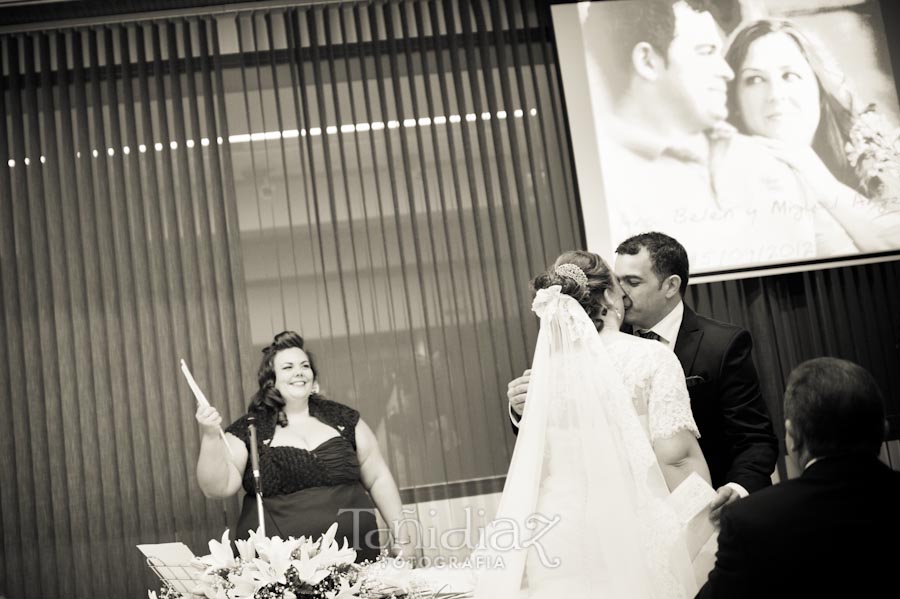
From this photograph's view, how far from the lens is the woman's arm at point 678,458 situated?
2.66 metres

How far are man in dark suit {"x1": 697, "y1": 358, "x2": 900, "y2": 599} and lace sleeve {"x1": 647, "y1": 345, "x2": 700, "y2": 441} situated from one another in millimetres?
658

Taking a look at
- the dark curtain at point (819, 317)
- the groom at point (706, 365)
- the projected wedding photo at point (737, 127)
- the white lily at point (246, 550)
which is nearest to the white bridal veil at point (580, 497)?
the groom at point (706, 365)

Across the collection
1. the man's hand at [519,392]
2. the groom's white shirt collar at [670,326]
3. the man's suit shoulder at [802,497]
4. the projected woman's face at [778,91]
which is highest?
the projected woman's face at [778,91]

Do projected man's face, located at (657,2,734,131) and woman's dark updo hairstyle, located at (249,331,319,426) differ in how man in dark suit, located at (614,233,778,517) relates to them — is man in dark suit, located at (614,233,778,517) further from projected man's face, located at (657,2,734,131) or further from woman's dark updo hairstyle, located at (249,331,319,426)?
projected man's face, located at (657,2,734,131)

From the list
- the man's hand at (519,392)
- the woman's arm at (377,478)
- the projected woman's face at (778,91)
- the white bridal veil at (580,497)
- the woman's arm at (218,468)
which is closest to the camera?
the white bridal veil at (580,497)

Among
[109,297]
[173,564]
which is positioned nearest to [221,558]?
[173,564]

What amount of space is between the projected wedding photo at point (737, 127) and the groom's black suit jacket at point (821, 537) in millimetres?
2902

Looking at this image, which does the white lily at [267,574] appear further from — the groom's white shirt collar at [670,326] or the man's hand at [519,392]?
the groom's white shirt collar at [670,326]

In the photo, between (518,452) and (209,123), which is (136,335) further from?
(518,452)

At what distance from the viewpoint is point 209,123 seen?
4902mm

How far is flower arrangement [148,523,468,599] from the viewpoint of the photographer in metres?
2.45

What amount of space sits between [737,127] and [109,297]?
3278 mm

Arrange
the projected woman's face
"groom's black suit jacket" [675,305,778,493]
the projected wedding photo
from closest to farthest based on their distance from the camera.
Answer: "groom's black suit jacket" [675,305,778,493] < the projected wedding photo < the projected woman's face

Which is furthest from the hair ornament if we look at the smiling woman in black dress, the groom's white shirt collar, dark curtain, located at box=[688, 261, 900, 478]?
dark curtain, located at box=[688, 261, 900, 478]
